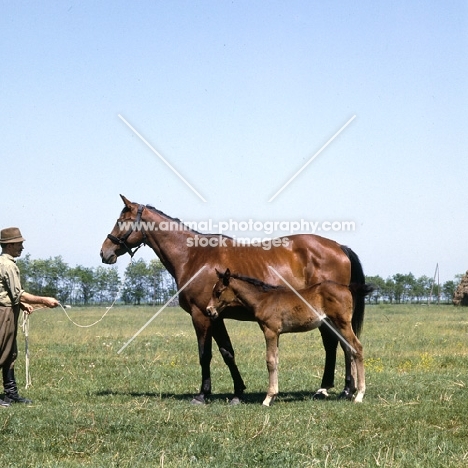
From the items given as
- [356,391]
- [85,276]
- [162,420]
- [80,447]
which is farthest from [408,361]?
[85,276]

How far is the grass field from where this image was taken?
6.73 meters

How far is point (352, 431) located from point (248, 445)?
148 cm

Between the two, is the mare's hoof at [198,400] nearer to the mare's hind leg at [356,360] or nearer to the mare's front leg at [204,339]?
the mare's front leg at [204,339]

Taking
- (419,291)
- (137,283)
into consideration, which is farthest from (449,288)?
(137,283)

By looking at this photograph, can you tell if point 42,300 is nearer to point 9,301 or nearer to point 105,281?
point 9,301

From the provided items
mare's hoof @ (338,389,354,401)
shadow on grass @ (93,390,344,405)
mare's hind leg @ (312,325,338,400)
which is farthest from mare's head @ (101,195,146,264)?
mare's hoof @ (338,389,354,401)

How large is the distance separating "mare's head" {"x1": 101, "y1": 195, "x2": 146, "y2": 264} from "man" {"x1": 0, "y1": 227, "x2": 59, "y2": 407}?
1.63 metres

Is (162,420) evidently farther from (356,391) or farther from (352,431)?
(356,391)

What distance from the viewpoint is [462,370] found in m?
13.6

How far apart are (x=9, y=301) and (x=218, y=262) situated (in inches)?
133

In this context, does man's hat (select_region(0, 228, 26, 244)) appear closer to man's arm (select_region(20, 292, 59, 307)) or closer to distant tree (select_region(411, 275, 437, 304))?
man's arm (select_region(20, 292, 59, 307))

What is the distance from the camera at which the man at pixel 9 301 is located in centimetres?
1006

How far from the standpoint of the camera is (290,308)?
1013 cm

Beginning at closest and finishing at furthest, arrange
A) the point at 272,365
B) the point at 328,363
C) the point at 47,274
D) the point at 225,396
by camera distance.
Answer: the point at 272,365 → the point at 225,396 → the point at 328,363 → the point at 47,274
